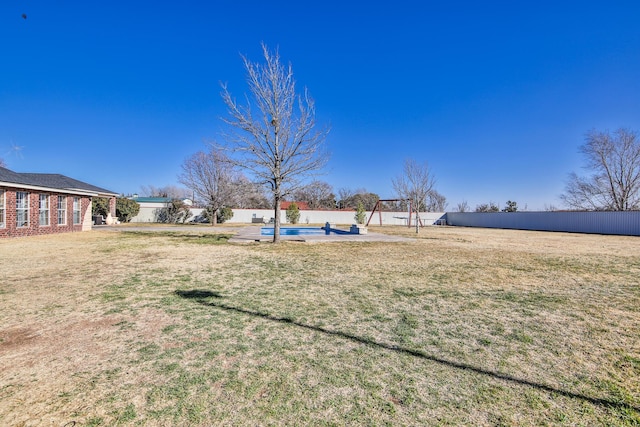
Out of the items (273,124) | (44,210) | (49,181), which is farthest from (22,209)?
(273,124)

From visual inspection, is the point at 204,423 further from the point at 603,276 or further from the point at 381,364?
the point at 603,276

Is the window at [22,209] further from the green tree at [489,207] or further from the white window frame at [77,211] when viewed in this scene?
the green tree at [489,207]

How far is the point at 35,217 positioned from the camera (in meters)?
14.6

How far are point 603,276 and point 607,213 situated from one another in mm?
20412

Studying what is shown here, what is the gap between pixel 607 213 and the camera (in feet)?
69.7

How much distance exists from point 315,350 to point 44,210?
1853 cm

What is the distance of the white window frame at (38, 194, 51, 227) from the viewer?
1502 cm

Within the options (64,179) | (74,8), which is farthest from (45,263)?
(64,179)

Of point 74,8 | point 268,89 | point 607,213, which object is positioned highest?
point 74,8

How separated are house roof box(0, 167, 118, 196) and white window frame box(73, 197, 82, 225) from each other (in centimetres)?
57

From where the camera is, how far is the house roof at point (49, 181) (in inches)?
525

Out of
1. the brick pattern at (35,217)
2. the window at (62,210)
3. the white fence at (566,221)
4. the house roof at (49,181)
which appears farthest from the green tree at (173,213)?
the white fence at (566,221)

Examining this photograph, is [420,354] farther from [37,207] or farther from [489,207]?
[489,207]

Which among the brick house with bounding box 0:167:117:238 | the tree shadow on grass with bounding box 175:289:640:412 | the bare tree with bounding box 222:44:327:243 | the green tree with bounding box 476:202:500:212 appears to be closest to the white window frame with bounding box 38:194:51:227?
the brick house with bounding box 0:167:117:238
